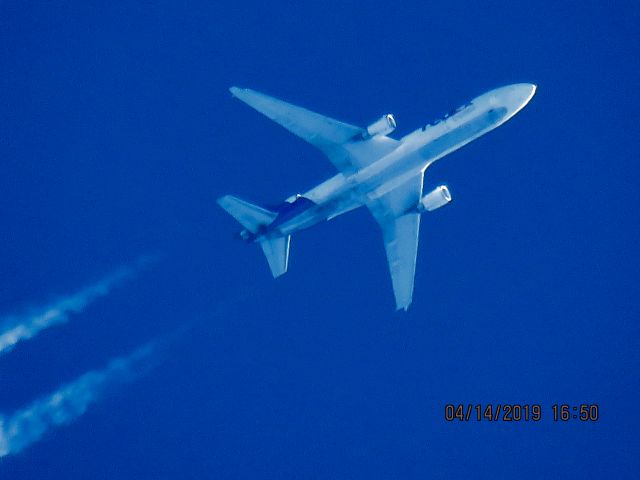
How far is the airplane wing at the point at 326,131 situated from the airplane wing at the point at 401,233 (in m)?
3.02

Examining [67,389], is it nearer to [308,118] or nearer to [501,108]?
[308,118]

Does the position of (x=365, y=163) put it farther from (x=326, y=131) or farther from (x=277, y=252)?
(x=277, y=252)

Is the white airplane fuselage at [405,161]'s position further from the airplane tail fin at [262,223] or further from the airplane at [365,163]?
the airplane tail fin at [262,223]

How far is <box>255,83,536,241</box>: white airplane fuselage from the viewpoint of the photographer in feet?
110

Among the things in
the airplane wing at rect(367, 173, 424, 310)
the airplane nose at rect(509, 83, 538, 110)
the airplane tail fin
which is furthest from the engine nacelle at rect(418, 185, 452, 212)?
the airplane tail fin

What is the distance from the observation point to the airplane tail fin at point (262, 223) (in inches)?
1395

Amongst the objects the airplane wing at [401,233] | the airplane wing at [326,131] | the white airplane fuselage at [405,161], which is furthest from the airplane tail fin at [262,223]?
the airplane wing at [401,233]

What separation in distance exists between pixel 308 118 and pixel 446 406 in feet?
72.2

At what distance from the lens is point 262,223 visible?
1410 inches

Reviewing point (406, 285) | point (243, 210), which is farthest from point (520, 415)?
point (243, 210)

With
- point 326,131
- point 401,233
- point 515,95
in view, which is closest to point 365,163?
point 326,131

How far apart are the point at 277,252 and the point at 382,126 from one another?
399 inches

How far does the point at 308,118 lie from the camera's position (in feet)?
115

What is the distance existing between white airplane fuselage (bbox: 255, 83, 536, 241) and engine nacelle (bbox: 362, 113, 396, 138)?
1.42 metres
